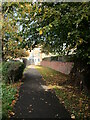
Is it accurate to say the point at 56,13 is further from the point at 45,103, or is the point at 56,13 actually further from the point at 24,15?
the point at 45,103

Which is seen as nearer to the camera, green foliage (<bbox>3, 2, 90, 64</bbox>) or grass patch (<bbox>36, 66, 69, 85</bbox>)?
green foliage (<bbox>3, 2, 90, 64</bbox>)

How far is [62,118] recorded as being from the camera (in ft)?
15.1

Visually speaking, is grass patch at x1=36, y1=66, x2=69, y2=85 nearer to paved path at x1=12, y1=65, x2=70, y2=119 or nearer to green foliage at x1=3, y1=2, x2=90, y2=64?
paved path at x1=12, y1=65, x2=70, y2=119

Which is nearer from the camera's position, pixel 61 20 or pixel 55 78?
pixel 61 20

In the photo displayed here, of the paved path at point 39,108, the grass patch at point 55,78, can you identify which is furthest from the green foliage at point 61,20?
the grass patch at point 55,78

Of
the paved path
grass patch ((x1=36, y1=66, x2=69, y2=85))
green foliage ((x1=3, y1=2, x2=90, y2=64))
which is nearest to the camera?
green foliage ((x1=3, y1=2, x2=90, y2=64))

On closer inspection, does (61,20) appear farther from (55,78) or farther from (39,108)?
(55,78)

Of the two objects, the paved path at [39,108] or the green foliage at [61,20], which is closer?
the green foliage at [61,20]

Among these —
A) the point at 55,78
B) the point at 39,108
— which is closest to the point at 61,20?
the point at 39,108

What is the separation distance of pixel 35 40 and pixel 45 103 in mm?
2794

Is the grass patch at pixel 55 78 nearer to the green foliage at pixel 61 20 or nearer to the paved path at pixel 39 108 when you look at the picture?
the paved path at pixel 39 108

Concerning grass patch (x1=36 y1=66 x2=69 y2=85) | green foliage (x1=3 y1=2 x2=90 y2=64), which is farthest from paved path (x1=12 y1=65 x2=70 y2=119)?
grass patch (x1=36 y1=66 x2=69 y2=85)

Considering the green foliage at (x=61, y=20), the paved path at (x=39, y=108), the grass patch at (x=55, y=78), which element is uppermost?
the green foliage at (x=61, y=20)

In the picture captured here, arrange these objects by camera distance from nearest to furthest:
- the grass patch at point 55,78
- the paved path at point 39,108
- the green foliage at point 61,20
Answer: the green foliage at point 61,20 < the paved path at point 39,108 < the grass patch at point 55,78
